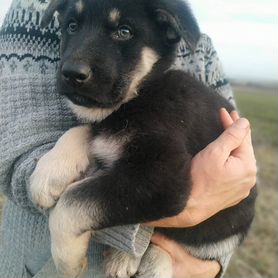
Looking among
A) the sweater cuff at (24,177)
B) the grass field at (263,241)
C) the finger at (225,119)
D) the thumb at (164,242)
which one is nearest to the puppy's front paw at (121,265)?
the thumb at (164,242)

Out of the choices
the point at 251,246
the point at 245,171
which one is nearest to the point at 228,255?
the point at 245,171

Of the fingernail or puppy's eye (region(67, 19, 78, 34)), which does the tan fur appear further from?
the fingernail

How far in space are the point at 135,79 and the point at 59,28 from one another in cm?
55

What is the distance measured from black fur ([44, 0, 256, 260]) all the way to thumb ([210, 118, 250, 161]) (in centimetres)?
10

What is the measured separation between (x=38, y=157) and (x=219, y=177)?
0.86 metres

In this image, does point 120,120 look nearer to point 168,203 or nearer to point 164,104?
point 164,104

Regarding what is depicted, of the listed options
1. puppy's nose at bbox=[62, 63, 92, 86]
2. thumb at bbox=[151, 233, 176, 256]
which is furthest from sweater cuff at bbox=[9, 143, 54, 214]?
thumb at bbox=[151, 233, 176, 256]

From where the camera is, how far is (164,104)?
2549mm

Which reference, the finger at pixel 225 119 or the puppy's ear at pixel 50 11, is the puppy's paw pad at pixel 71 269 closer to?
the finger at pixel 225 119

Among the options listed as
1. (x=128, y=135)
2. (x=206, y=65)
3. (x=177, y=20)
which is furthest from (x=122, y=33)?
(x=206, y=65)

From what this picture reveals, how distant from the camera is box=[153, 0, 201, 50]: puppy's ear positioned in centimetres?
253

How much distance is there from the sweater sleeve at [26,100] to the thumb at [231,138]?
513mm

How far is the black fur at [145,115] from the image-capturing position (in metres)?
2.26

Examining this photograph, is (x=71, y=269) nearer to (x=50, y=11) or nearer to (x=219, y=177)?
(x=219, y=177)
